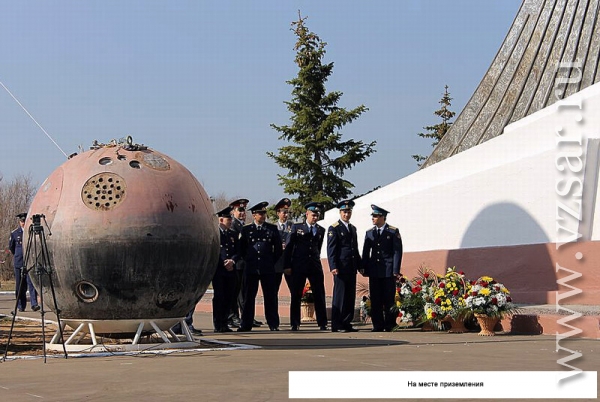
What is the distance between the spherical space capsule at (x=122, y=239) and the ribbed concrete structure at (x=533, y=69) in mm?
11501

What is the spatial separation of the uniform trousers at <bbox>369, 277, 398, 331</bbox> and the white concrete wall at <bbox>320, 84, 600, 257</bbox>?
262 cm

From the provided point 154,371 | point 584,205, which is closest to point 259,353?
point 154,371

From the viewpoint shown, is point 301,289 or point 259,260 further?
point 301,289

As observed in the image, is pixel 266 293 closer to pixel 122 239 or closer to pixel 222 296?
pixel 222 296

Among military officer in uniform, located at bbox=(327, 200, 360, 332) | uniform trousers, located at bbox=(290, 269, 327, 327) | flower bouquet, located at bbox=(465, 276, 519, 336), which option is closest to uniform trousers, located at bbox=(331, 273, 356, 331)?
military officer in uniform, located at bbox=(327, 200, 360, 332)

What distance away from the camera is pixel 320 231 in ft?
43.4

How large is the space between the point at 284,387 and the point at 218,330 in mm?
6512

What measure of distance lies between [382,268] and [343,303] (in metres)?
0.70

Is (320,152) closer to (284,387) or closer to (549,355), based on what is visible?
(549,355)

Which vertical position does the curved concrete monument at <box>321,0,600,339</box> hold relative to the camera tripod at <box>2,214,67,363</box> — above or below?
above
